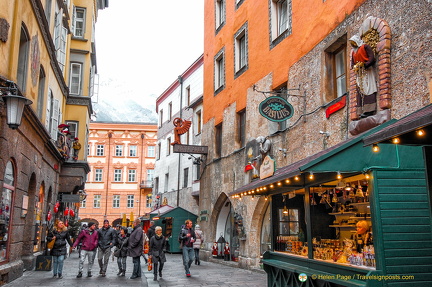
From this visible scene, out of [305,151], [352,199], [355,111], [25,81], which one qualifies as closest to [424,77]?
[355,111]

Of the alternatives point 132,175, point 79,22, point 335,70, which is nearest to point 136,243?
point 335,70

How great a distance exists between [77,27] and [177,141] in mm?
9611

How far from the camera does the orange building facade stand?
55.7 metres

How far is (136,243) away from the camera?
13.6 meters

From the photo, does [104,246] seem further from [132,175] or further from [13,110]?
[132,175]

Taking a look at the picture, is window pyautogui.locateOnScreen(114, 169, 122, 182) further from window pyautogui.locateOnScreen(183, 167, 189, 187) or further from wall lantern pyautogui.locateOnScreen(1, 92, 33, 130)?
wall lantern pyautogui.locateOnScreen(1, 92, 33, 130)

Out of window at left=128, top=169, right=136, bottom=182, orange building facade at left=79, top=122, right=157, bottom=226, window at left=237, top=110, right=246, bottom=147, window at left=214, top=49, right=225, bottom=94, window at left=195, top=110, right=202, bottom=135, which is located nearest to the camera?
window at left=237, top=110, right=246, bottom=147

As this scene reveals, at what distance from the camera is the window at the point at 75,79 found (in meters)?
25.0

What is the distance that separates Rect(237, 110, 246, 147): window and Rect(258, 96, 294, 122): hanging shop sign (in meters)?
5.63

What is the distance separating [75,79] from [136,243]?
14.4m

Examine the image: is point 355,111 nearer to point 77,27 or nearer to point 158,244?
point 158,244

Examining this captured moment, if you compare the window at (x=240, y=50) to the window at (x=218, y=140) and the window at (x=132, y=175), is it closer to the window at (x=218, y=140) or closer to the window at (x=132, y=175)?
the window at (x=218, y=140)

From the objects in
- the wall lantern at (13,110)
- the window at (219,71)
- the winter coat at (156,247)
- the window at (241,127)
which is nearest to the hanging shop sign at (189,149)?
the window at (219,71)

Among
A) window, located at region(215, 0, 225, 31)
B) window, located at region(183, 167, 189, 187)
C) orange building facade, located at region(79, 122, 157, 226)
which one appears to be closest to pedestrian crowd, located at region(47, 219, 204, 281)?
window, located at region(215, 0, 225, 31)
